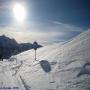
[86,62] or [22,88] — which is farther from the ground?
[86,62]

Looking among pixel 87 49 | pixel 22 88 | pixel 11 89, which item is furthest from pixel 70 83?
pixel 87 49

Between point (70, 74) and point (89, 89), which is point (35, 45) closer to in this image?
point (70, 74)

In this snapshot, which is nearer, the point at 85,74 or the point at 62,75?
the point at 85,74

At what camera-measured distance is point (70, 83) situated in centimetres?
1574

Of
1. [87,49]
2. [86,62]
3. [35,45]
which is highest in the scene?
[35,45]

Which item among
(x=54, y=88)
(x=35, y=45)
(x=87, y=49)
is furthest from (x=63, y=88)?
(x=35, y=45)

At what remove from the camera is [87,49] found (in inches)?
1026

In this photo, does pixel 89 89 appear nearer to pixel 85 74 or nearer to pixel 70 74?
pixel 85 74

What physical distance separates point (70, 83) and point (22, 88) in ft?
13.2

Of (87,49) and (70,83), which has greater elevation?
(87,49)

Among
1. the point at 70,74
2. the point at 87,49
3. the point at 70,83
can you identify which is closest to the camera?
the point at 70,83

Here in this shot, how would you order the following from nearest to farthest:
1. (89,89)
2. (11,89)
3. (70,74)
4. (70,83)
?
(89,89), (70,83), (11,89), (70,74)

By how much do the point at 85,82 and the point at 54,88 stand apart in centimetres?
252

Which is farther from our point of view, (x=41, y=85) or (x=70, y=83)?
(x=41, y=85)
